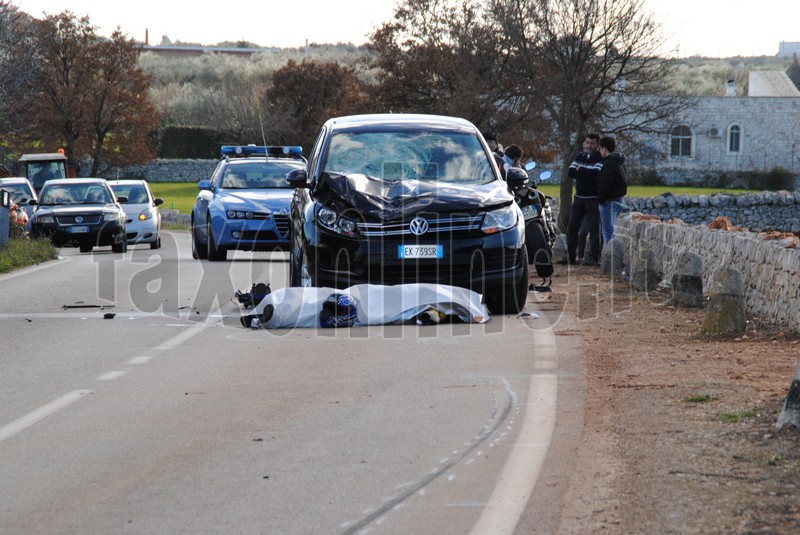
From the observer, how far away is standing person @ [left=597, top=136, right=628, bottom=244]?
17781mm

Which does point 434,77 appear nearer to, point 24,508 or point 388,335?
point 388,335

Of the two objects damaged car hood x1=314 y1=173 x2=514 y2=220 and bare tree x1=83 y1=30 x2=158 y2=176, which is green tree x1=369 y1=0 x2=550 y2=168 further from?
damaged car hood x1=314 y1=173 x2=514 y2=220

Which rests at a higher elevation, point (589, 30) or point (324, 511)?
point (589, 30)

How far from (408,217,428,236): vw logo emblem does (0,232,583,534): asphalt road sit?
0.88 m

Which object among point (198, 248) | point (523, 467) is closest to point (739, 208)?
point (198, 248)

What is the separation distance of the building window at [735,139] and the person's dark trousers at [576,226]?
62495mm

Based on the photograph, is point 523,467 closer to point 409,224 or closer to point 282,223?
point 409,224

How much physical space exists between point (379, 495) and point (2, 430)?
259cm

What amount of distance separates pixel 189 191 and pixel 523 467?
70.6m

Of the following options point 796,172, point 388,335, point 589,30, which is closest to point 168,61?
point 796,172

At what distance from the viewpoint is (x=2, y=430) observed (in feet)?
22.7

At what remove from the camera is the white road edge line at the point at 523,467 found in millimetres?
5023

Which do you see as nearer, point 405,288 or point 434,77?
point 405,288

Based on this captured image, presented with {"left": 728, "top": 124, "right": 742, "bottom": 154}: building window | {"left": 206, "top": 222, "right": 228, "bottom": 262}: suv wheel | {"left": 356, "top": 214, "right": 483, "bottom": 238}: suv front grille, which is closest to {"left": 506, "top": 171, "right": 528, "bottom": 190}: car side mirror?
{"left": 356, "top": 214, "right": 483, "bottom": 238}: suv front grille
